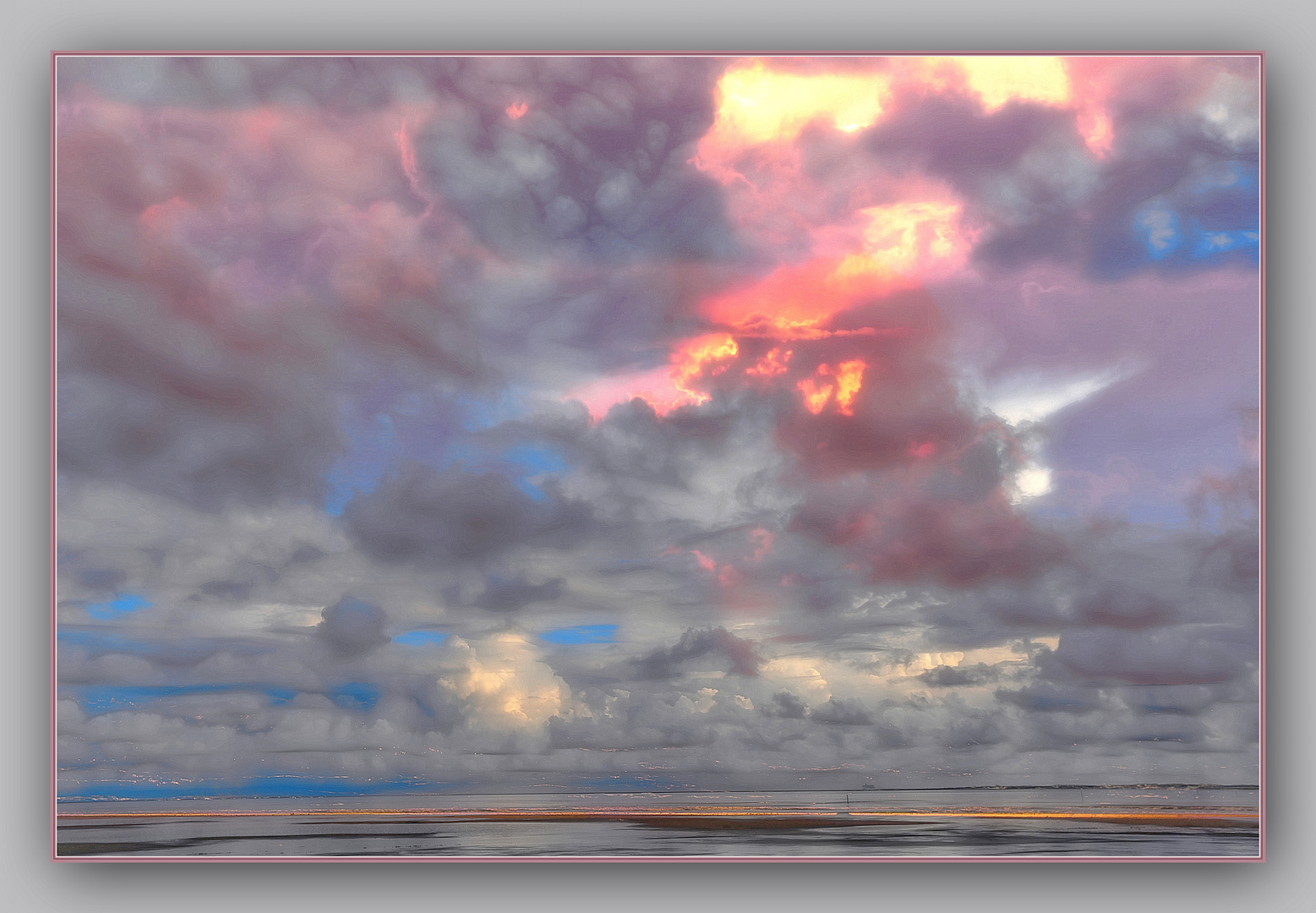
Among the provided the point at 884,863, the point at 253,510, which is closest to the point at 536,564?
the point at 253,510

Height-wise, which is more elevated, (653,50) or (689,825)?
(653,50)

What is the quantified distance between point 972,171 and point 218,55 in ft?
14.2

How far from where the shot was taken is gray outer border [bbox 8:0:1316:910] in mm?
6223

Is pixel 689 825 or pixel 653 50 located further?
pixel 653 50

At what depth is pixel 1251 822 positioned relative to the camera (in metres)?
6.20

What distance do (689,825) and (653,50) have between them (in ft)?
14.5

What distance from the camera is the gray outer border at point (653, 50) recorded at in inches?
245

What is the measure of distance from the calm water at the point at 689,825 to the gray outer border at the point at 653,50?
17cm

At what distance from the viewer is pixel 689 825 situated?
618cm

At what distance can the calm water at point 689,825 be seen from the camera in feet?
20.1

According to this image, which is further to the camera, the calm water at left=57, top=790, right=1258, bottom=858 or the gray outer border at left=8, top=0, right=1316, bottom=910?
the gray outer border at left=8, top=0, right=1316, bottom=910

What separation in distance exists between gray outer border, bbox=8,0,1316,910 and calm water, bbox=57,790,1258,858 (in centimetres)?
17

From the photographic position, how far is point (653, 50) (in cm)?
645

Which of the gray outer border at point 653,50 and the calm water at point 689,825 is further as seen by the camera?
the gray outer border at point 653,50
